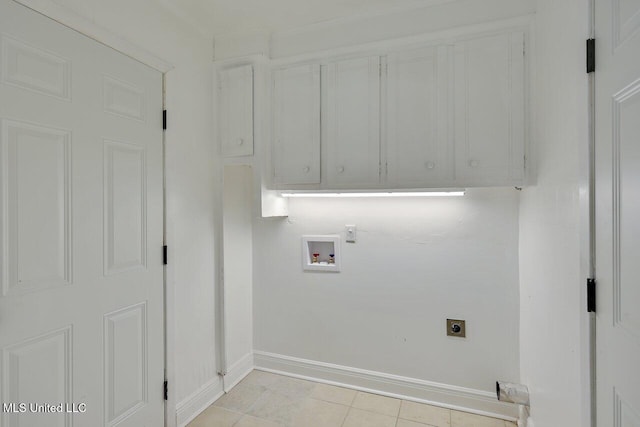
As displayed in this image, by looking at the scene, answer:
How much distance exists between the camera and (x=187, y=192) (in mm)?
2012

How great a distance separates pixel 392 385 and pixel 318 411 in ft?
1.84

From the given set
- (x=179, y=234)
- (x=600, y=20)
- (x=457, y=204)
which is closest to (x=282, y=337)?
(x=179, y=234)

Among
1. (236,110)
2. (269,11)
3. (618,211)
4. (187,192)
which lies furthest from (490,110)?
(187,192)

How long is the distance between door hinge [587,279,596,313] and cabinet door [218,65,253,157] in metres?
1.92

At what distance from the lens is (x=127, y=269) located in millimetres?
1633

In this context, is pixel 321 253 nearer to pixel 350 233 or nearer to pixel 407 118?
pixel 350 233

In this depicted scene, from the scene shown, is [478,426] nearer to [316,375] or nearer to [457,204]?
[316,375]

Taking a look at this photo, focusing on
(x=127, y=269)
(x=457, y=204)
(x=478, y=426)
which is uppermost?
(x=457, y=204)

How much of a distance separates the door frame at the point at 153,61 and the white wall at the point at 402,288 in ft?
2.60

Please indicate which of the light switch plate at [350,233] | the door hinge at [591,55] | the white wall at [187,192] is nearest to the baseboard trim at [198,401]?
the white wall at [187,192]

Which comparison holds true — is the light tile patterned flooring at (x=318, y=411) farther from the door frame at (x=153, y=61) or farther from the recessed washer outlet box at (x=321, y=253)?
the recessed washer outlet box at (x=321, y=253)

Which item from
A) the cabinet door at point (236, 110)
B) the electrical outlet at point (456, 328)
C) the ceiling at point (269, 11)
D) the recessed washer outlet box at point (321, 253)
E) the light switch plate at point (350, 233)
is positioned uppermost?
the ceiling at point (269, 11)

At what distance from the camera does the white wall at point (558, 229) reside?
1.06 m

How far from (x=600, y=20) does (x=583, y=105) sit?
0.82 feet
